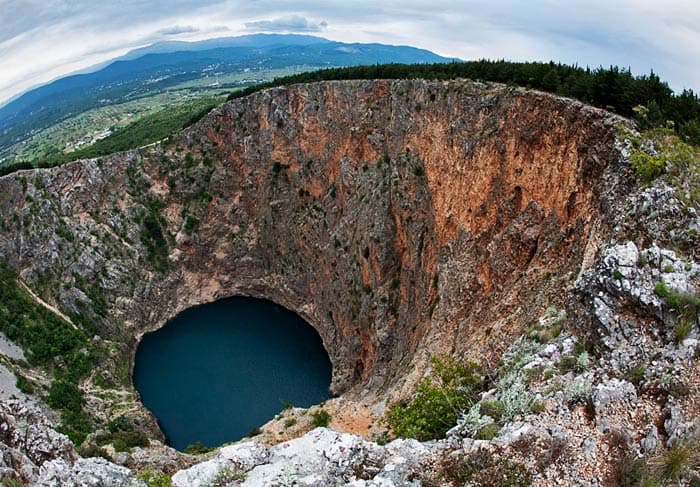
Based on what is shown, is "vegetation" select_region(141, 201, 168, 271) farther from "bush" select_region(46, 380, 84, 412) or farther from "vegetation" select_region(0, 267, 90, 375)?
"bush" select_region(46, 380, 84, 412)

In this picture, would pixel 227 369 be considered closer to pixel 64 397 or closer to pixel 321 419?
pixel 64 397

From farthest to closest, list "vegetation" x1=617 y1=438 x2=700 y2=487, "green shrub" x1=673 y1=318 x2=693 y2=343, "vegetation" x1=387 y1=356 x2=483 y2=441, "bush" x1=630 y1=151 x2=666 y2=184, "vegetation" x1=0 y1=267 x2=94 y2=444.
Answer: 1. "vegetation" x1=0 y1=267 x2=94 y2=444
2. "bush" x1=630 y1=151 x2=666 y2=184
3. "vegetation" x1=387 y1=356 x2=483 y2=441
4. "green shrub" x1=673 y1=318 x2=693 y2=343
5. "vegetation" x1=617 y1=438 x2=700 y2=487

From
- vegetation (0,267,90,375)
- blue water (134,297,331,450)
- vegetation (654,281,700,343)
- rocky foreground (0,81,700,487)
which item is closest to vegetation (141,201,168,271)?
rocky foreground (0,81,700,487)

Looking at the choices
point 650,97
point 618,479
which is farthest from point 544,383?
point 650,97

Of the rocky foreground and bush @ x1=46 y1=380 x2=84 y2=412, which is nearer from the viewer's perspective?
the rocky foreground

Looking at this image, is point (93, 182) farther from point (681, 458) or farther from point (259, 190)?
point (681, 458)

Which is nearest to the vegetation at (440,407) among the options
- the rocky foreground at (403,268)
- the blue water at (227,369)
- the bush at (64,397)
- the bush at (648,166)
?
the rocky foreground at (403,268)

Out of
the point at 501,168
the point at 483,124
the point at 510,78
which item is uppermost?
the point at 510,78
